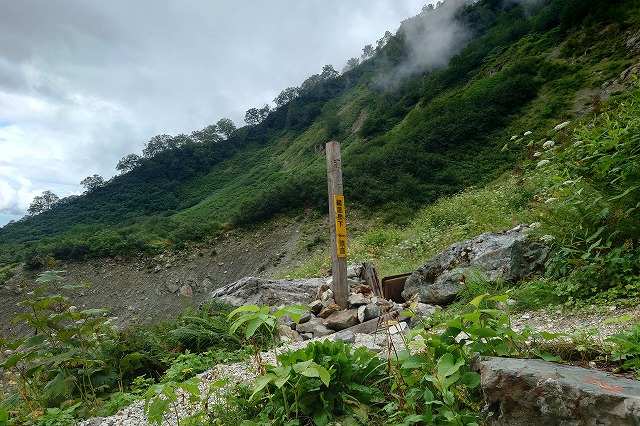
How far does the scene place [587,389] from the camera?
5.24ft

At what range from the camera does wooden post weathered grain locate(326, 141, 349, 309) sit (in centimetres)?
573

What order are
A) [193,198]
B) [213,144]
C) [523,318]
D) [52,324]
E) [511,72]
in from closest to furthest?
[52,324]
[523,318]
[511,72]
[193,198]
[213,144]

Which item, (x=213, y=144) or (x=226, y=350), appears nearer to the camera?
(x=226, y=350)

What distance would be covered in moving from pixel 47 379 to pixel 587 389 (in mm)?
4753

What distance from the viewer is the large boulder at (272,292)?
648 centimetres

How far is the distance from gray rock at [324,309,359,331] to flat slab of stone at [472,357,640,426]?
3296mm

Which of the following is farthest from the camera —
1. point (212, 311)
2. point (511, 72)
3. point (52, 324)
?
point (511, 72)

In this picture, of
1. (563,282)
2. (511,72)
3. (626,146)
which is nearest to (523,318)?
(563,282)

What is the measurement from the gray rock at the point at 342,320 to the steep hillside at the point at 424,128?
623 centimetres

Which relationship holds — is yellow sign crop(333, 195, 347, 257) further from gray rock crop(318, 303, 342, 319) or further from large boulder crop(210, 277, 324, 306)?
large boulder crop(210, 277, 324, 306)

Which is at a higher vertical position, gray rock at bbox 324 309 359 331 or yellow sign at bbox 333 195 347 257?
yellow sign at bbox 333 195 347 257

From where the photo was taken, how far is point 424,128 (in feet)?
89.2

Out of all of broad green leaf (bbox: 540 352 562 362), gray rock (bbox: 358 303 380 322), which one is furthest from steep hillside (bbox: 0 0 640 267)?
broad green leaf (bbox: 540 352 562 362)

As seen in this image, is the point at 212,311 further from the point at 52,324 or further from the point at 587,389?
the point at 587,389
